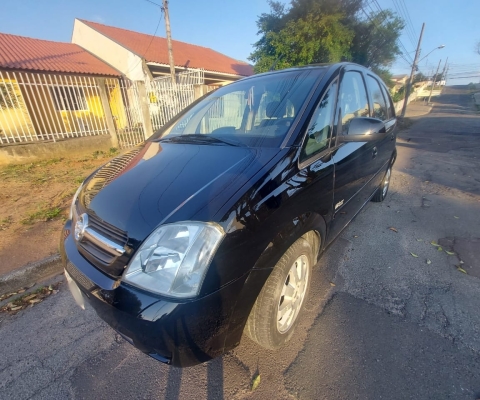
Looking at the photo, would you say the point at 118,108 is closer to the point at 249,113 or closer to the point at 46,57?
the point at 46,57

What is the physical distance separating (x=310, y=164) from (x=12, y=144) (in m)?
7.46

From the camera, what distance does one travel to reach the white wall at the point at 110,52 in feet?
46.0

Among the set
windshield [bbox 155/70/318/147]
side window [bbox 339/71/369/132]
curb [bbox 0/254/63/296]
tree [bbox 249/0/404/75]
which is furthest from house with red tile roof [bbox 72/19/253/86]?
side window [bbox 339/71/369/132]

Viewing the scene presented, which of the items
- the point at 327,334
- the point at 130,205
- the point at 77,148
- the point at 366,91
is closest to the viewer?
the point at 130,205

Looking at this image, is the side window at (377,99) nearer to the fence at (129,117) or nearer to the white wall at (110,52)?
the fence at (129,117)

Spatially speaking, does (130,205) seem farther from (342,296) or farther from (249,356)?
(342,296)

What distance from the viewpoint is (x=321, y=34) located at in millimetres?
13750

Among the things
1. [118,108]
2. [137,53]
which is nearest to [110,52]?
[137,53]

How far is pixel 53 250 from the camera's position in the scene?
106 inches

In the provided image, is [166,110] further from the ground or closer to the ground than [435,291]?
further from the ground

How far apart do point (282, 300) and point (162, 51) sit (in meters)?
19.3

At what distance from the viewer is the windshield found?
1.73m

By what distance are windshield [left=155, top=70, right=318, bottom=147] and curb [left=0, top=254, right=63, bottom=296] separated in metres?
1.75

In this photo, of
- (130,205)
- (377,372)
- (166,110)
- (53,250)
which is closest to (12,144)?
(166,110)
